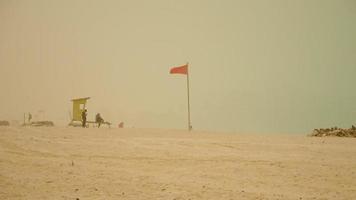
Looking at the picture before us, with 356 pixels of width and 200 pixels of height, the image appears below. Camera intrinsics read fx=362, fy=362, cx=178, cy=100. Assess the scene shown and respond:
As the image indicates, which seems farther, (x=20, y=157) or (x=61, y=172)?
(x=20, y=157)

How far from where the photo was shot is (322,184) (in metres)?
8.22

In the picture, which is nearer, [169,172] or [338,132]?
[169,172]

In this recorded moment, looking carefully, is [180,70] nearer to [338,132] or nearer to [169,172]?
[338,132]

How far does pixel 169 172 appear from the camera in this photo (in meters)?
9.31

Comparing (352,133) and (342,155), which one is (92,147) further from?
(352,133)

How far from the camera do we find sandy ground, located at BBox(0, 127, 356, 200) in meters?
7.20

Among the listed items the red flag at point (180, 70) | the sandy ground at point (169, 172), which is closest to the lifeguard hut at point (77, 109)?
the red flag at point (180, 70)

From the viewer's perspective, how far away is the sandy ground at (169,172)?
7199 millimetres

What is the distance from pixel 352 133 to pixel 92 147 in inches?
736

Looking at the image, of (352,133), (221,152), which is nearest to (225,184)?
(221,152)

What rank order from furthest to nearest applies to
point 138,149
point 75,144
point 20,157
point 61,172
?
1. point 75,144
2. point 138,149
3. point 20,157
4. point 61,172

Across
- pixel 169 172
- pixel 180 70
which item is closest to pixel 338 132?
pixel 180 70

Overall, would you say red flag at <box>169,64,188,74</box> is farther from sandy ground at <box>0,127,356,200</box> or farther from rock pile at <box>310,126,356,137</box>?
sandy ground at <box>0,127,356,200</box>

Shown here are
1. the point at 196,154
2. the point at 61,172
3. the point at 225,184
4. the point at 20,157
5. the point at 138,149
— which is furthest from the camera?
the point at 138,149
